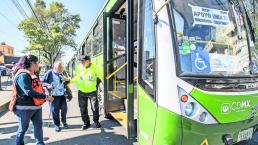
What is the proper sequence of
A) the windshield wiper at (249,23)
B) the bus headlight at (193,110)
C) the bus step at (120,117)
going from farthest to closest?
the bus step at (120,117) < the windshield wiper at (249,23) < the bus headlight at (193,110)

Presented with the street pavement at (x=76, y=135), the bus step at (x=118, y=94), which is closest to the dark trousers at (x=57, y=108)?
the street pavement at (x=76, y=135)

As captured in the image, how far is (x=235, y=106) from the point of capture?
12.0 ft

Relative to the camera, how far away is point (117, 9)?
6.50 m

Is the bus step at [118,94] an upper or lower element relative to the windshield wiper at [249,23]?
lower

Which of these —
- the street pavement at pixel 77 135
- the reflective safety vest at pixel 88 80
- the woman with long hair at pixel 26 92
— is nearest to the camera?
the woman with long hair at pixel 26 92

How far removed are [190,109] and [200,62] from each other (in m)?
0.64

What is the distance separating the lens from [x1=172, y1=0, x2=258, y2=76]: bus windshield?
359 centimetres

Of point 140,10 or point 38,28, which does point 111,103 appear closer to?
point 140,10

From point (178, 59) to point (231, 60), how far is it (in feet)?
3.05

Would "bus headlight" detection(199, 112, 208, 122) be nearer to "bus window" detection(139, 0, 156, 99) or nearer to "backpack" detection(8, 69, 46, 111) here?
"bus window" detection(139, 0, 156, 99)

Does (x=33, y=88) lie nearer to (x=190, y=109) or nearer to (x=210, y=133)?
(x=190, y=109)

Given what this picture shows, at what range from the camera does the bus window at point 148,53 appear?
379 cm

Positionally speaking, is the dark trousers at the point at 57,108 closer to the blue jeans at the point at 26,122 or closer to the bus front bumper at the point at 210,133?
the blue jeans at the point at 26,122

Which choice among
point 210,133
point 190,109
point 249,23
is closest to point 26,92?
point 190,109
